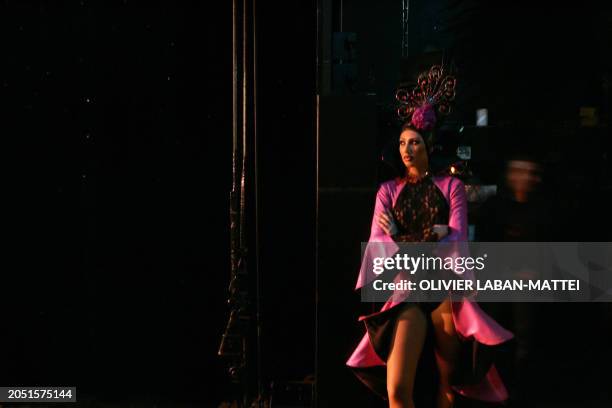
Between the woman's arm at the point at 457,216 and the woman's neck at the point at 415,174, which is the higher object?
the woman's neck at the point at 415,174

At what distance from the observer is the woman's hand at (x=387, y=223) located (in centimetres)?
506

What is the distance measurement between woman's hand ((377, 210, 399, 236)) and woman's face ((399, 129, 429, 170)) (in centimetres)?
39

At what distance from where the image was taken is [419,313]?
499cm

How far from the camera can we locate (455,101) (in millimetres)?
5844

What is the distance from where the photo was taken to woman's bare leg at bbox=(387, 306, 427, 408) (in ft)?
16.2

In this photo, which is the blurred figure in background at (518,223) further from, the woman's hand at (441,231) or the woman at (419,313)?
the woman's hand at (441,231)

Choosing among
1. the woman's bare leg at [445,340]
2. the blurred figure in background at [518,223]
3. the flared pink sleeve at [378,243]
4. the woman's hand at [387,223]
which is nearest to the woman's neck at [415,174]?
the flared pink sleeve at [378,243]

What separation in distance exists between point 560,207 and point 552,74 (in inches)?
45.2

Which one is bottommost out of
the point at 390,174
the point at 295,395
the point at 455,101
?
the point at 295,395

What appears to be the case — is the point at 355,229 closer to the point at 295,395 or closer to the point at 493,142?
the point at 493,142

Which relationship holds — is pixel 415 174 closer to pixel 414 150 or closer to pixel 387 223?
pixel 414 150

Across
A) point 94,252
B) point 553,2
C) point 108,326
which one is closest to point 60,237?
point 94,252

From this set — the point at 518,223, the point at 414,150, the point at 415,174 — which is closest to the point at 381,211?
the point at 415,174

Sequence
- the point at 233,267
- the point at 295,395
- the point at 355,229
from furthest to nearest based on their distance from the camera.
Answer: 1. the point at 295,395
2. the point at 233,267
3. the point at 355,229
